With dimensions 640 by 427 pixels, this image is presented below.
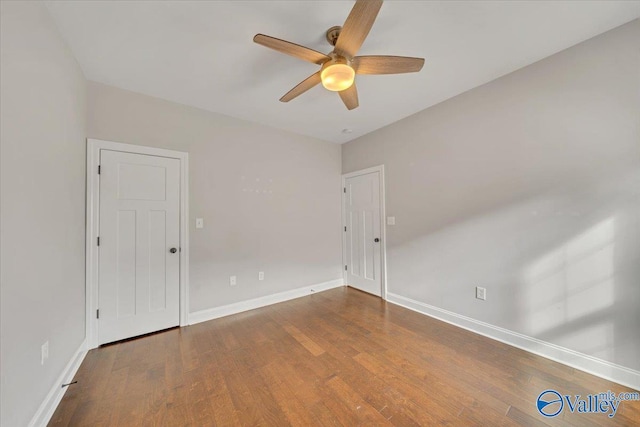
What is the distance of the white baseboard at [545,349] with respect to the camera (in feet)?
5.34

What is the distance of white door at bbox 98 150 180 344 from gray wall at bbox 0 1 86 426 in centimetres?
32

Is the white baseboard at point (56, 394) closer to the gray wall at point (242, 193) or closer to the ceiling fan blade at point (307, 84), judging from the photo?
the gray wall at point (242, 193)

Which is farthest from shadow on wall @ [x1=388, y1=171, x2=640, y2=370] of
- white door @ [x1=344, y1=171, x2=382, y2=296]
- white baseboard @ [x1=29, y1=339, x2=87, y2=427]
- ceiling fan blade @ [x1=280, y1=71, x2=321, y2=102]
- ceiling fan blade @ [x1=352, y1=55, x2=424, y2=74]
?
white baseboard @ [x1=29, y1=339, x2=87, y2=427]

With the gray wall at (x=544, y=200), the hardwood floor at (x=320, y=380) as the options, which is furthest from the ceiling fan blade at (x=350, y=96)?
the hardwood floor at (x=320, y=380)

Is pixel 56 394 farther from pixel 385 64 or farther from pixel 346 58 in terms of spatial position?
pixel 385 64

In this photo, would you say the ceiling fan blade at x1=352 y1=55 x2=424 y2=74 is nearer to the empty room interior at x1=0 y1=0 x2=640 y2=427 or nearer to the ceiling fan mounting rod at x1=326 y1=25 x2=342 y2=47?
the empty room interior at x1=0 y1=0 x2=640 y2=427

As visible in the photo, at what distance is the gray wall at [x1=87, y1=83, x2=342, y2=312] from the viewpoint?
8.01 ft

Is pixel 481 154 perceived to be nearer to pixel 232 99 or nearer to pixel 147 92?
pixel 232 99

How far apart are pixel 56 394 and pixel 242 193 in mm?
2228

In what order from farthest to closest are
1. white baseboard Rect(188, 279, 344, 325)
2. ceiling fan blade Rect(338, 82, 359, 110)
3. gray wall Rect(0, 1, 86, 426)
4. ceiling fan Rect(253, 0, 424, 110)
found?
white baseboard Rect(188, 279, 344, 325)
ceiling fan blade Rect(338, 82, 359, 110)
ceiling fan Rect(253, 0, 424, 110)
gray wall Rect(0, 1, 86, 426)

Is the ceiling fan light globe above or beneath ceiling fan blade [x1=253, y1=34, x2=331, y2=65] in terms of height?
beneath

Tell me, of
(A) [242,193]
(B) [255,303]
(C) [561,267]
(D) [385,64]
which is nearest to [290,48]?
(D) [385,64]

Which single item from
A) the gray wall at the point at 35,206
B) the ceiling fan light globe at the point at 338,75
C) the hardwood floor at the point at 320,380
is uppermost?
the ceiling fan light globe at the point at 338,75

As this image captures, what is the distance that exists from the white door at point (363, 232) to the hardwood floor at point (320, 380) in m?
1.07
